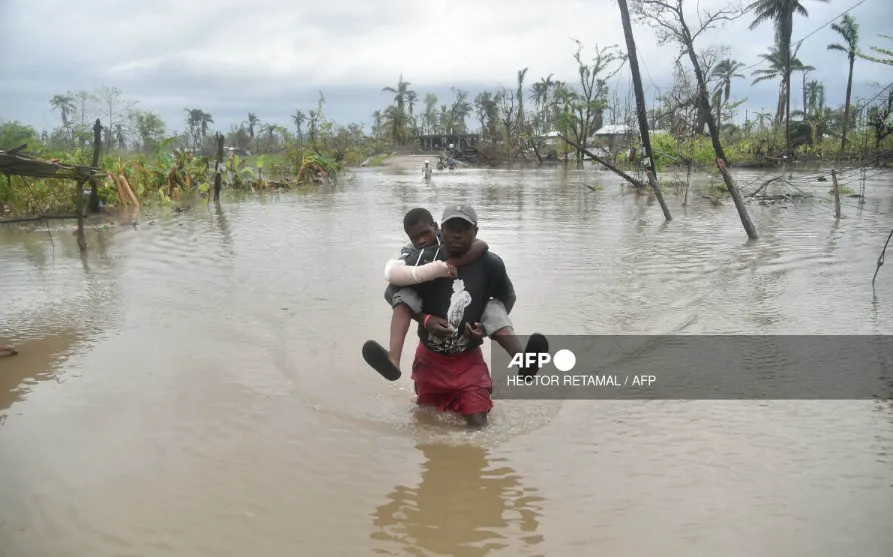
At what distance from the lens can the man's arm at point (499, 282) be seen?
3.85 meters

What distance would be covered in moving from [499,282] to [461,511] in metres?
1.29

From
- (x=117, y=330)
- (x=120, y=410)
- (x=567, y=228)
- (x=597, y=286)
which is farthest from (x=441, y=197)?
(x=120, y=410)

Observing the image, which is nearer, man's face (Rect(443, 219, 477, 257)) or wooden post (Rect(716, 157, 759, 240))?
man's face (Rect(443, 219, 477, 257))

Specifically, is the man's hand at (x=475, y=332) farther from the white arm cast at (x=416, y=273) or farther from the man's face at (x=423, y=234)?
the man's face at (x=423, y=234)

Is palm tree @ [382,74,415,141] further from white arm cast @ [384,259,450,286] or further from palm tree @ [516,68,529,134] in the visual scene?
white arm cast @ [384,259,450,286]

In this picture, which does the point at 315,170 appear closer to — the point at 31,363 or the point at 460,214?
the point at 31,363

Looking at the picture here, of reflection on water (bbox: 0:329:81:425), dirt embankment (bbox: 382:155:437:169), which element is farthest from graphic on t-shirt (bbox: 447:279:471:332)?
dirt embankment (bbox: 382:155:437:169)

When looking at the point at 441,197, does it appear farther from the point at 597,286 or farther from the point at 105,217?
the point at 597,286

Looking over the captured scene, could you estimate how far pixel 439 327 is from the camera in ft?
12.3

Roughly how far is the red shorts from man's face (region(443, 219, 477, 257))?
64 centimetres

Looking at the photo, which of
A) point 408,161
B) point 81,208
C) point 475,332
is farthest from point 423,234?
point 408,161

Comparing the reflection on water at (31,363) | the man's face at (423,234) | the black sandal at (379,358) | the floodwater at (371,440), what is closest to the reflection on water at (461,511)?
the floodwater at (371,440)
